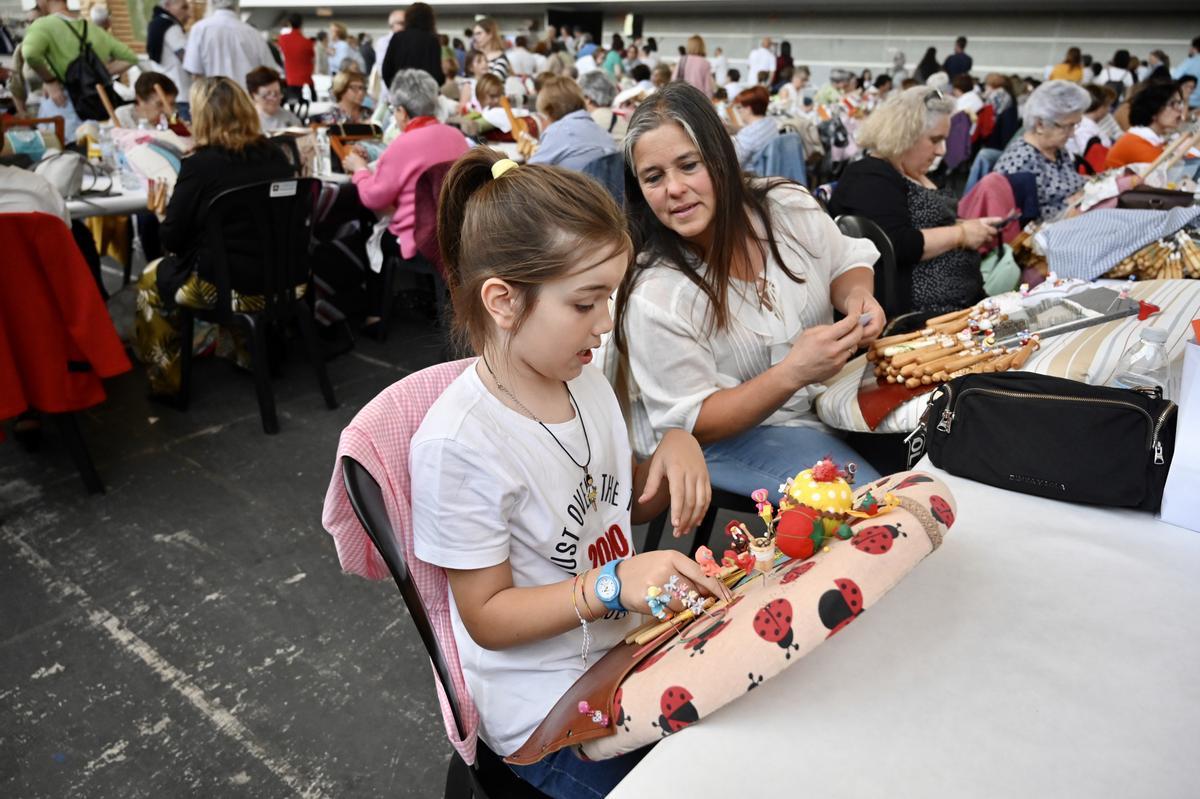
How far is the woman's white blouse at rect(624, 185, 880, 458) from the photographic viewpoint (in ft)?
5.51

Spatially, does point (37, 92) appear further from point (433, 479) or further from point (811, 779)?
point (811, 779)

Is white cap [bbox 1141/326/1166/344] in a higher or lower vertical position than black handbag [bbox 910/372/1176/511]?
higher

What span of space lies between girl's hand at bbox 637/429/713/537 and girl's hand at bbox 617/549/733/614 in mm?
269

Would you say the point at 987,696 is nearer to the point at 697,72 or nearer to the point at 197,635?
the point at 197,635

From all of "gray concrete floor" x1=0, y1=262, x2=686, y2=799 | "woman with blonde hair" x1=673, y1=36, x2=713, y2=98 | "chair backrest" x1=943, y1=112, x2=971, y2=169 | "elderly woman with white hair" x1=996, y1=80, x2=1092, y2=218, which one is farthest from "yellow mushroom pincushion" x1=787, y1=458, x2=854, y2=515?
"chair backrest" x1=943, y1=112, x2=971, y2=169

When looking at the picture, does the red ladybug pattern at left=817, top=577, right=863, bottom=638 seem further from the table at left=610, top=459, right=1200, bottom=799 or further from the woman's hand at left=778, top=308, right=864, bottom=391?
the woman's hand at left=778, top=308, right=864, bottom=391

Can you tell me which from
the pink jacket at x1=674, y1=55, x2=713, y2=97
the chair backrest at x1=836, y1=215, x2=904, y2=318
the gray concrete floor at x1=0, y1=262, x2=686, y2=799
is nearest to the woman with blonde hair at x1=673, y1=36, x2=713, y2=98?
the pink jacket at x1=674, y1=55, x2=713, y2=97

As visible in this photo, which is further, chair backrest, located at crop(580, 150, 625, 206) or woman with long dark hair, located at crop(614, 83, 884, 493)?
chair backrest, located at crop(580, 150, 625, 206)

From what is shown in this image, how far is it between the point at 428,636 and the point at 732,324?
1006mm

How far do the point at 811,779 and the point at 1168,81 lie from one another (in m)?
5.96

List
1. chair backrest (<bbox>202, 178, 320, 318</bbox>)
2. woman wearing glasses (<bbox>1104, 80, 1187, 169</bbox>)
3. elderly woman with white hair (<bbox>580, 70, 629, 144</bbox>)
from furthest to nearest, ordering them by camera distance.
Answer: elderly woman with white hair (<bbox>580, 70, 629, 144</bbox>) → woman wearing glasses (<bbox>1104, 80, 1187, 169</bbox>) → chair backrest (<bbox>202, 178, 320, 318</bbox>)

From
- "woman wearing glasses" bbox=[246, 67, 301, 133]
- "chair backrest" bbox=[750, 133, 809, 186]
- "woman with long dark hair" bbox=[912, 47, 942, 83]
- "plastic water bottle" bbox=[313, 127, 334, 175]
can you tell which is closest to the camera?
"plastic water bottle" bbox=[313, 127, 334, 175]

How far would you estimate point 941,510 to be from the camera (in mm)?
956

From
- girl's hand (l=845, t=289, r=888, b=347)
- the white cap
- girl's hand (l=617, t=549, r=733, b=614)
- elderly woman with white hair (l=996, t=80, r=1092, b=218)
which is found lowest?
girl's hand (l=617, t=549, r=733, b=614)
